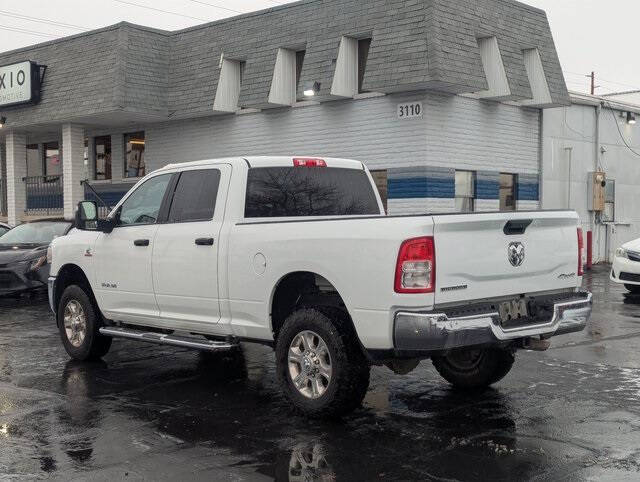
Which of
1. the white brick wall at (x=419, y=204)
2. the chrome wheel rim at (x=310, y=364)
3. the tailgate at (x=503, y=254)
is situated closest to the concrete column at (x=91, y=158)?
the white brick wall at (x=419, y=204)

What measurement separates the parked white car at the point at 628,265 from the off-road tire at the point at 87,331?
392 inches

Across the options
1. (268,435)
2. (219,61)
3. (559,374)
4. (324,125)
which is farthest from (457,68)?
(268,435)

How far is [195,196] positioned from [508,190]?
16081 millimetres

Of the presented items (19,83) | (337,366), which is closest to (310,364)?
(337,366)

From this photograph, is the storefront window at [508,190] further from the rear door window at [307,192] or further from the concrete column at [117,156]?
the rear door window at [307,192]

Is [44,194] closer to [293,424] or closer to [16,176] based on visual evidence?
[16,176]

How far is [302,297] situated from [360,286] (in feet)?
3.39

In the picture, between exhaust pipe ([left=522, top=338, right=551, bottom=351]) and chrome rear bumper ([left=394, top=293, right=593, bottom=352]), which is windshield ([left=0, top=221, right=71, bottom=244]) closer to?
exhaust pipe ([left=522, top=338, right=551, bottom=351])

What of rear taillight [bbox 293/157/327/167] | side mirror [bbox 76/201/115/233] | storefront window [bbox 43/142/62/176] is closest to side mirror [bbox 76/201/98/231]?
side mirror [bbox 76/201/115/233]

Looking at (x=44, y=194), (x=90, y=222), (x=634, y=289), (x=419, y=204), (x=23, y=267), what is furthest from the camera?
(x=44, y=194)

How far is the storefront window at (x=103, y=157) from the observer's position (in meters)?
27.9

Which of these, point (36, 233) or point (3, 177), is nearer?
point (36, 233)

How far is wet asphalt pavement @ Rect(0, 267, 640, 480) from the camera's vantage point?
5.21m

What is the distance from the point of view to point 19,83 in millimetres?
26547
